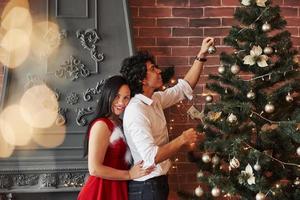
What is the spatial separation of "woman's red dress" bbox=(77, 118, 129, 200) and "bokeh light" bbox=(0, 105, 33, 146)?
577 millimetres

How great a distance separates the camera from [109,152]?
2180 mm

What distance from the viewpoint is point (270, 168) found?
2.02 meters

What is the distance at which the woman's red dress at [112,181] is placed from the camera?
7.00 ft

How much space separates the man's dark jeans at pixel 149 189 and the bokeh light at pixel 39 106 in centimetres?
71

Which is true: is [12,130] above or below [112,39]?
below

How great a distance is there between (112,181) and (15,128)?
0.74 meters

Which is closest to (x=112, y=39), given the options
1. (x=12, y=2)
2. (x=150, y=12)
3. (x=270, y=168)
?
(x=150, y=12)

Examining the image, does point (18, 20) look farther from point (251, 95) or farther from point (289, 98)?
point (289, 98)

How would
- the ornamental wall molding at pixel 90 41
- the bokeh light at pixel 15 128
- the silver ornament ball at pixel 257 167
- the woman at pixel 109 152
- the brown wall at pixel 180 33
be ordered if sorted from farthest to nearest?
1. the brown wall at pixel 180 33
2. the ornamental wall molding at pixel 90 41
3. the bokeh light at pixel 15 128
4. the woman at pixel 109 152
5. the silver ornament ball at pixel 257 167

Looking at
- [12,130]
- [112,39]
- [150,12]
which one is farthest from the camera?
[150,12]

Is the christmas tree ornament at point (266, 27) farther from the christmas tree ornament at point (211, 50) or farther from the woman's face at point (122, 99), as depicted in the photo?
the woman's face at point (122, 99)

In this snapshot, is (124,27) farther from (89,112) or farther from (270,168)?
(270,168)

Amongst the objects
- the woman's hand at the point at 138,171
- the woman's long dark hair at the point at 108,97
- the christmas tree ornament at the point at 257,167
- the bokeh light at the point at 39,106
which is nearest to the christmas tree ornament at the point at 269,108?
the christmas tree ornament at the point at 257,167

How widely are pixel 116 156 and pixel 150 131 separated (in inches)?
10.5
